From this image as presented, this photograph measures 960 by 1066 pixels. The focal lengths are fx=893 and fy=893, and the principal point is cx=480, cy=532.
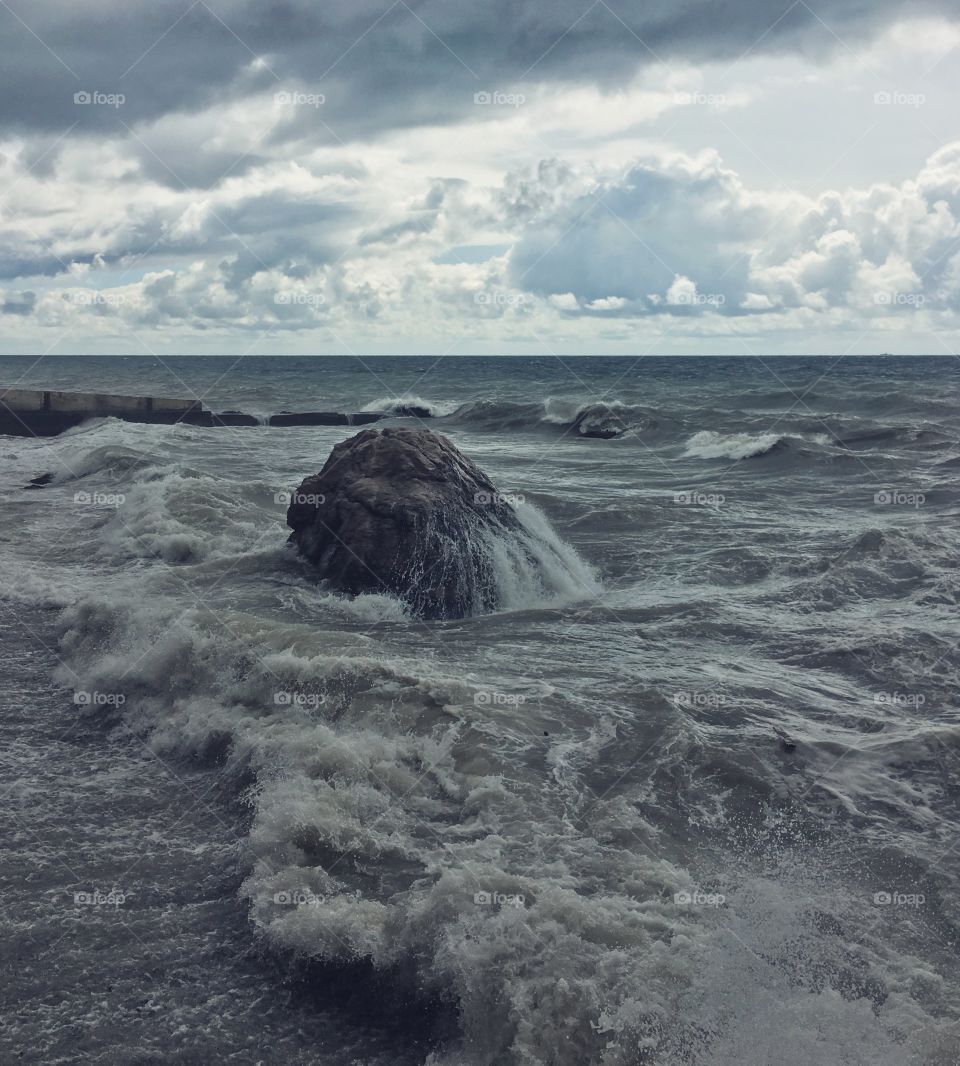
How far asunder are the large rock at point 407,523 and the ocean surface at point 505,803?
34 centimetres

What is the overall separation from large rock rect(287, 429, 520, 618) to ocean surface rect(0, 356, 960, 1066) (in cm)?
34

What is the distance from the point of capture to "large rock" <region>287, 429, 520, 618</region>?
31.9ft

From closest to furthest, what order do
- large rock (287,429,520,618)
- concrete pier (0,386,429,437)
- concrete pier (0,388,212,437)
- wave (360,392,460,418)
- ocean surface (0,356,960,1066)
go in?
ocean surface (0,356,960,1066) → large rock (287,429,520,618) → concrete pier (0,388,212,437) → concrete pier (0,386,429,437) → wave (360,392,460,418)

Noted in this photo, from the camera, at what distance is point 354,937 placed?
4316 millimetres

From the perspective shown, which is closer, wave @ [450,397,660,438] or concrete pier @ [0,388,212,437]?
concrete pier @ [0,388,212,437]

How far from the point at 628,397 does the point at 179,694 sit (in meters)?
39.3

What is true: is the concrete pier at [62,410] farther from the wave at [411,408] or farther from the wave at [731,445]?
the wave at [731,445]

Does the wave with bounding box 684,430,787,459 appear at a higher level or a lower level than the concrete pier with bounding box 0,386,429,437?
lower

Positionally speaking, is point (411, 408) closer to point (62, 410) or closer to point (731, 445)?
point (62, 410)

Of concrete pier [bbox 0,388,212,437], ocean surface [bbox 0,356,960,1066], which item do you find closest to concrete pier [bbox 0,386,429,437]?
concrete pier [bbox 0,388,212,437]

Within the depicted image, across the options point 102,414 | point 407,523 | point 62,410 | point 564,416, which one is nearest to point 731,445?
point 564,416

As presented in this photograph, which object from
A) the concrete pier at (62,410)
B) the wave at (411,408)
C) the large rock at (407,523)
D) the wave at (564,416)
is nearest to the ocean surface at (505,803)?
the large rock at (407,523)

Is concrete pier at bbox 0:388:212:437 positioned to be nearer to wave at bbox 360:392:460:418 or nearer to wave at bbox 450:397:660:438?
wave at bbox 360:392:460:418

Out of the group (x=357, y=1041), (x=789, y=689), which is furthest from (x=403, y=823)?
(x=789, y=689)
